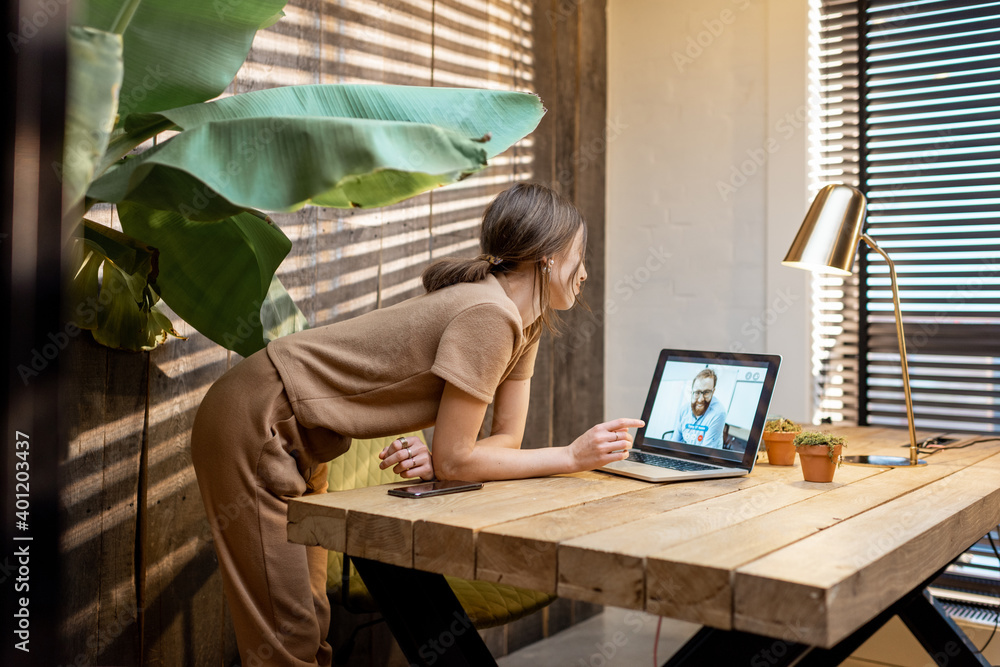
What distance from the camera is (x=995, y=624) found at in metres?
2.57

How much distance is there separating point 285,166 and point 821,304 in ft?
7.55

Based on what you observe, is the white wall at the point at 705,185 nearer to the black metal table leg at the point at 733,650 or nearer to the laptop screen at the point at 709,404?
the laptop screen at the point at 709,404

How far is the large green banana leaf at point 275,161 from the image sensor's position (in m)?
1.16

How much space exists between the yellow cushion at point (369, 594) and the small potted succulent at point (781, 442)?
0.67 m

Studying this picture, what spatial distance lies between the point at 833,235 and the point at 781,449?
0.55 meters

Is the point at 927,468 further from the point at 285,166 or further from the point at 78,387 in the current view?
the point at 78,387

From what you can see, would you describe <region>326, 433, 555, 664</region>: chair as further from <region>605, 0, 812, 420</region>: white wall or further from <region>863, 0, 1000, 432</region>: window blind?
<region>863, 0, 1000, 432</region>: window blind

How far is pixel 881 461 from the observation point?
185 centimetres

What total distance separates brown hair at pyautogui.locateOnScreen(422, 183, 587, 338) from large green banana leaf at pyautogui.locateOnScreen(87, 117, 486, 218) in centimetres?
40

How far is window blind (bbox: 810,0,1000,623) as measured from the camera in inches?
106

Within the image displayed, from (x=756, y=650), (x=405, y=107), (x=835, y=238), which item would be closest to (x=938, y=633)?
(x=835, y=238)

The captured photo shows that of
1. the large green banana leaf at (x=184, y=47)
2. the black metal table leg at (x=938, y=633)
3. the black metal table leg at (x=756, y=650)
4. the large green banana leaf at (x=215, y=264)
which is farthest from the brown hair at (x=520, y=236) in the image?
the black metal table leg at (x=938, y=633)

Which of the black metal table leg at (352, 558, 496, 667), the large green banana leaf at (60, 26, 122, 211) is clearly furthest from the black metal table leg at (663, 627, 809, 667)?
the large green banana leaf at (60, 26, 122, 211)

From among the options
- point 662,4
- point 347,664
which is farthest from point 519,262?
point 662,4
